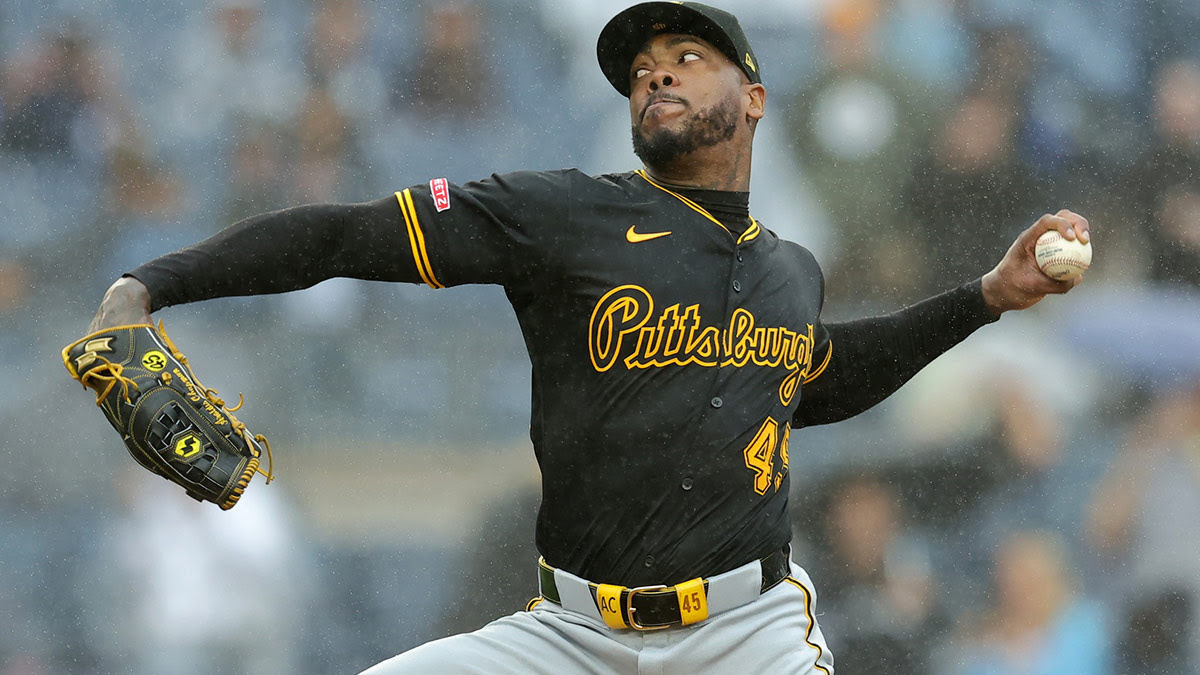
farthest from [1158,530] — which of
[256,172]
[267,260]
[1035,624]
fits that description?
[267,260]

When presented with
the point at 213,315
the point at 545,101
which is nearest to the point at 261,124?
the point at 213,315

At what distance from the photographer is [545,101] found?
5387 mm

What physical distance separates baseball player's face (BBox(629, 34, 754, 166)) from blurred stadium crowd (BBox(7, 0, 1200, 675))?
2.17 metres

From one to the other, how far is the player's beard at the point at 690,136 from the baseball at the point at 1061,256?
31.4 inches

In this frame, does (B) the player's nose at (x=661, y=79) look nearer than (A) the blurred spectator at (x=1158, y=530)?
Yes

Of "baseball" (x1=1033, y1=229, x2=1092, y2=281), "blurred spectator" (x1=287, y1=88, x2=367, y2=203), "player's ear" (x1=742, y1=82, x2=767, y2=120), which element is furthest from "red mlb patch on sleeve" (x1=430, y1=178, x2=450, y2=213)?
"blurred spectator" (x1=287, y1=88, x2=367, y2=203)

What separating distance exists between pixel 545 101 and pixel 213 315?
1.58 meters

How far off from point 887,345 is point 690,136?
2.66 feet

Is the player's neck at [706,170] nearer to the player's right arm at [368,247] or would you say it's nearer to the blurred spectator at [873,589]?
the player's right arm at [368,247]

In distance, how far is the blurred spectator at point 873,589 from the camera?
4992 mm

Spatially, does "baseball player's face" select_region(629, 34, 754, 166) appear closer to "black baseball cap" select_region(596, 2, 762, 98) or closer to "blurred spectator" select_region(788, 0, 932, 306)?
"black baseball cap" select_region(596, 2, 762, 98)

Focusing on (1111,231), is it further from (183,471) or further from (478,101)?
(183,471)

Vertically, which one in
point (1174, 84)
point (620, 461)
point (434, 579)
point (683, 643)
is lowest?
point (434, 579)

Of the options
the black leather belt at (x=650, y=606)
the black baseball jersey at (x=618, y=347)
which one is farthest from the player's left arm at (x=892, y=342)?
the black leather belt at (x=650, y=606)
